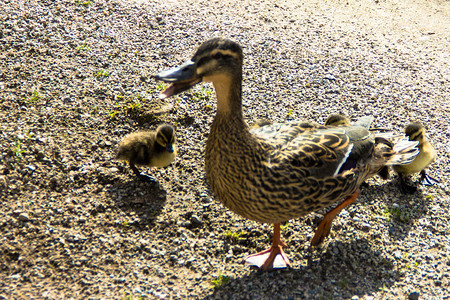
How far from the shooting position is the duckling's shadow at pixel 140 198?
4.18 metres

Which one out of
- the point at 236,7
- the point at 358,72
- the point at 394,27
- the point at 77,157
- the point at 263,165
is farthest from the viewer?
the point at 394,27

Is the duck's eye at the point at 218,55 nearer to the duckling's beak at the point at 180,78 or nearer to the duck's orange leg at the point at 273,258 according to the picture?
the duckling's beak at the point at 180,78

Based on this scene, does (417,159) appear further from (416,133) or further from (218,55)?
(218,55)

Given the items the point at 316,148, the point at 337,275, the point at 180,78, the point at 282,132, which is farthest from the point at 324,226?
the point at 180,78

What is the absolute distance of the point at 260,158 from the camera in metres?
3.45

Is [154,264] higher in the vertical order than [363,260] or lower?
higher

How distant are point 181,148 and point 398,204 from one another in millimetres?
2225

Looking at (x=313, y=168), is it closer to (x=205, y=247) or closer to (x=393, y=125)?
(x=205, y=247)

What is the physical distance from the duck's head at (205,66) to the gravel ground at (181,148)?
56.8 inches

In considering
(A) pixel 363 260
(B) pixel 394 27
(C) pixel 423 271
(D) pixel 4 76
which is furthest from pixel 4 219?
(B) pixel 394 27

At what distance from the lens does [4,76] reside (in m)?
5.18

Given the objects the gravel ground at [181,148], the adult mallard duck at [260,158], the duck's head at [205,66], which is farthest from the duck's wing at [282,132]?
the gravel ground at [181,148]

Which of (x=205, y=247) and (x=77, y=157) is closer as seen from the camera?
(x=205, y=247)

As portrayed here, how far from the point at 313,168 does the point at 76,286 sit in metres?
1.97
